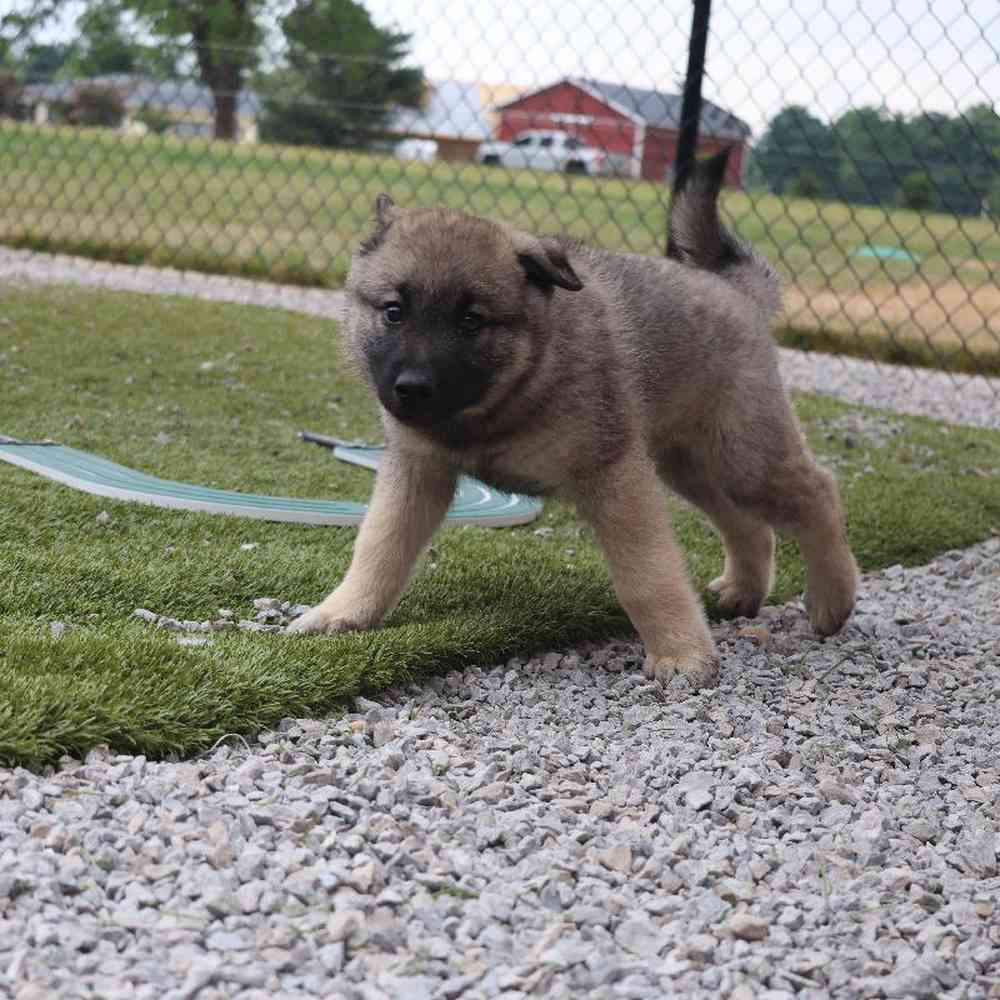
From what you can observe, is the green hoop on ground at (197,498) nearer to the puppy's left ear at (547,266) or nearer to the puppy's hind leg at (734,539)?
the puppy's hind leg at (734,539)

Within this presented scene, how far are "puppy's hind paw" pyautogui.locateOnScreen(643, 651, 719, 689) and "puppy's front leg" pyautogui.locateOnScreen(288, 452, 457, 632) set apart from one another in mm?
698

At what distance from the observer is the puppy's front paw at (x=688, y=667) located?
3.49 meters

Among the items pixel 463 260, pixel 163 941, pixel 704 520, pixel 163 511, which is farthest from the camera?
pixel 704 520

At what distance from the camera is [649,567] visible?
3.50 m

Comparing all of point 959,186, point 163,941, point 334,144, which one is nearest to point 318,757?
point 163,941

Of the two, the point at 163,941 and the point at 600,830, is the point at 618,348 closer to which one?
the point at 600,830

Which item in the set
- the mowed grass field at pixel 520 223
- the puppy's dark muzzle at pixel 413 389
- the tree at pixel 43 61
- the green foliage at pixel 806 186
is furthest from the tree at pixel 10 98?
the puppy's dark muzzle at pixel 413 389

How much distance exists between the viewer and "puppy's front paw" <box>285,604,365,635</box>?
3568 millimetres

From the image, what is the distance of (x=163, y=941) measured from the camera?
6.77 feet

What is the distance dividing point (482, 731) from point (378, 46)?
36.7 feet

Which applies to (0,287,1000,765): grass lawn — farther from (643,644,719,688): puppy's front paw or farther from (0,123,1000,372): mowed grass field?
(0,123,1000,372): mowed grass field

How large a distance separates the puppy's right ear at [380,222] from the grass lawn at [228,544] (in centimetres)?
97

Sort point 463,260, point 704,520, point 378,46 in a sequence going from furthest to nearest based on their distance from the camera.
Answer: point 378,46 → point 704,520 → point 463,260

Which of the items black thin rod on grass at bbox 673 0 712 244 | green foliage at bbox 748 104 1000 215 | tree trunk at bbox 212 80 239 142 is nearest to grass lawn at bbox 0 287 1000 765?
black thin rod on grass at bbox 673 0 712 244
